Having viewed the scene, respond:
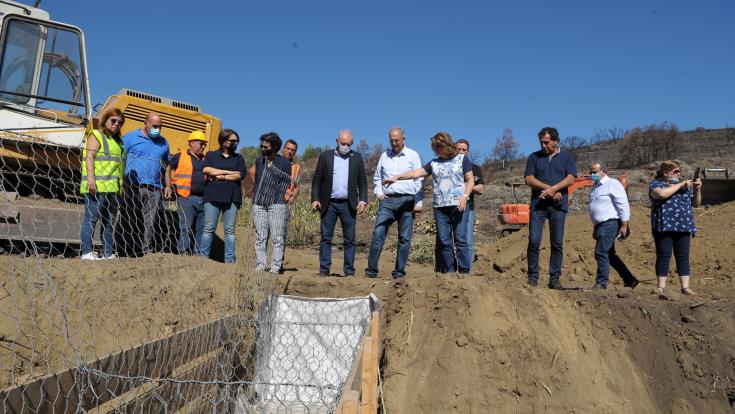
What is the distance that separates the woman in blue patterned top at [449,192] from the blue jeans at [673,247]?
182 cm

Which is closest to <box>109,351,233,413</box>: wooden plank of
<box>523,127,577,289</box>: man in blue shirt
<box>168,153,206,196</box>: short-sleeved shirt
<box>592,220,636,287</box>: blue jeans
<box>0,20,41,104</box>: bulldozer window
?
<box>168,153,206,196</box>: short-sleeved shirt

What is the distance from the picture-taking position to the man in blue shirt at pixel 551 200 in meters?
5.46

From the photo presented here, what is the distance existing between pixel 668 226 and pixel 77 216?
18.4ft

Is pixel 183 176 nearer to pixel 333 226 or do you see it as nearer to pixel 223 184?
pixel 223 184

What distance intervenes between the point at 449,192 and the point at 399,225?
619 millimetres

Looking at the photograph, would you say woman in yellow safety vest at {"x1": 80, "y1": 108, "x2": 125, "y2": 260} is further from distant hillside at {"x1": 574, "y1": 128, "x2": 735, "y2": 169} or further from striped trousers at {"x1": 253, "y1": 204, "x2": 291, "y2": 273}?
distant hillside at {"x1": 574, "y1": 128, "x2": 735, "y2": 169}

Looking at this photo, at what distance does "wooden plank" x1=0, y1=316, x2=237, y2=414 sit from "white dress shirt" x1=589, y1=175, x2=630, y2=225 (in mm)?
3936

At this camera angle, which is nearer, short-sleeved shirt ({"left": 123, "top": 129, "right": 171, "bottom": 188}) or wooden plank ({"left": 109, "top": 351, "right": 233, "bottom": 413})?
wooden plank ({"left": 109, "top": 351, "right": 233, "bottom": 413})

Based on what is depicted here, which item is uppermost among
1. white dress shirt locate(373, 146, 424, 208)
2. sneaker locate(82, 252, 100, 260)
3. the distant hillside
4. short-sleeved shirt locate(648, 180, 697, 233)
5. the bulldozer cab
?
the distant hillside

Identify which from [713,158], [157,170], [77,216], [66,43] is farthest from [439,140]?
[713,158]

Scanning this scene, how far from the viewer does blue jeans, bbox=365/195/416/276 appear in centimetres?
569

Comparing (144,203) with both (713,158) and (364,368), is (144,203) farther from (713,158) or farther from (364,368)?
(713,158)

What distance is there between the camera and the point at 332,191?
5.84m

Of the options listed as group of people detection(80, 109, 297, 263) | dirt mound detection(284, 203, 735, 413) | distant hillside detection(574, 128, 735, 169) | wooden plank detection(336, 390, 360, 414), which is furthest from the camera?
distant hillside detection(574, 128, 735, 169)
